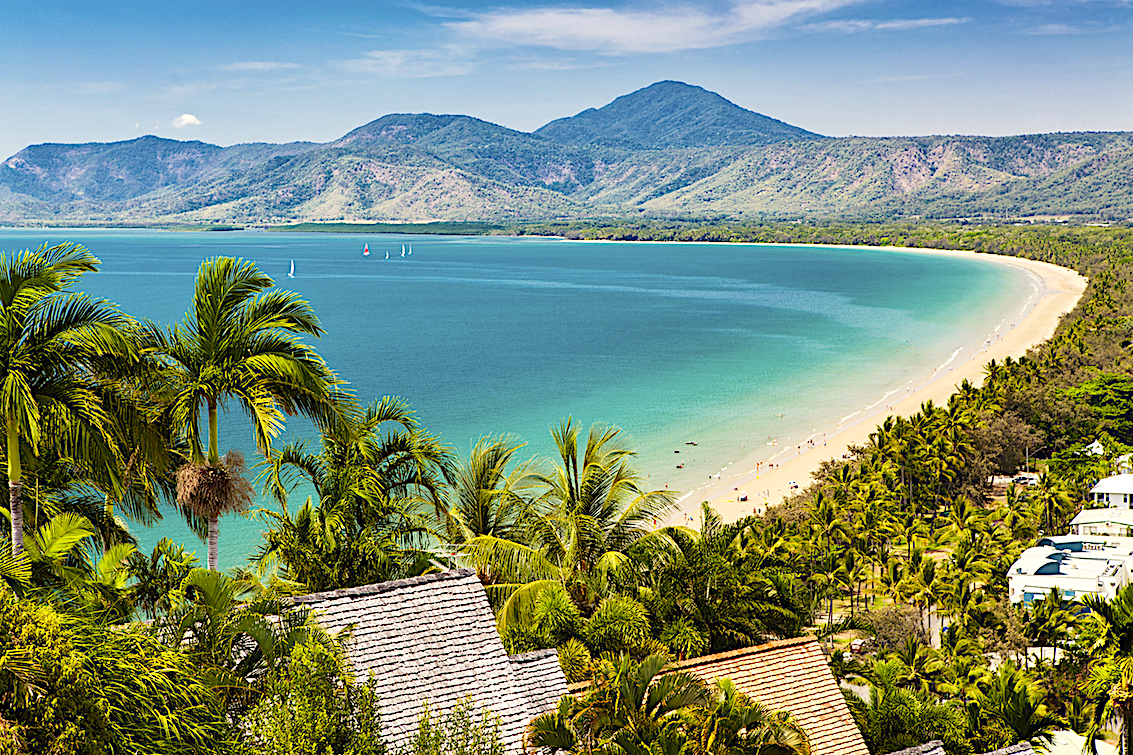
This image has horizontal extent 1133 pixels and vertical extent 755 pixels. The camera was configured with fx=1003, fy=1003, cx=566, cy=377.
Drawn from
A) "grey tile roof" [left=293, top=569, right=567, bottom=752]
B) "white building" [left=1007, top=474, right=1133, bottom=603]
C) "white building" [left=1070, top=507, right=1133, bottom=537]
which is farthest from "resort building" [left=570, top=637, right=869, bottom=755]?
"white building" [left=1070, top=507, right=1133, bottom=537]

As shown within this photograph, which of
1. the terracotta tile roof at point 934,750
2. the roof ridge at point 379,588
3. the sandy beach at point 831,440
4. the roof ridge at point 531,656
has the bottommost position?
the sandy beach at point 831,440

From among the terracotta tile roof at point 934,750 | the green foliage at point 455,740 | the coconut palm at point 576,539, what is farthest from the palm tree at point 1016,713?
the green foliage at point 455,740

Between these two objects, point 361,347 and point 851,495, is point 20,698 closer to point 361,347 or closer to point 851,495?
point 851,495

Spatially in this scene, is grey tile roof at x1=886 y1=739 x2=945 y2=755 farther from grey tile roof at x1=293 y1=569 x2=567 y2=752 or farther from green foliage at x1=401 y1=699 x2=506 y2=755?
green foliage at x1=401 y1=699 x2=506 y2=755

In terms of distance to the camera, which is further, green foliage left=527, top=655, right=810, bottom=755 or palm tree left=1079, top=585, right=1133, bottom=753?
palm tree left=1079, top=585, right=1133, bottom=753

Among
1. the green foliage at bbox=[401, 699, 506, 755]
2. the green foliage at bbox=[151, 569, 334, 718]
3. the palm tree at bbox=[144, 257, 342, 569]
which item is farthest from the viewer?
the palm tree at bbox=[144, 257, 342, 569]

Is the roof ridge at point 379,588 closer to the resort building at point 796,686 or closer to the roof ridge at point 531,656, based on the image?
the roof ridge at point 531,656

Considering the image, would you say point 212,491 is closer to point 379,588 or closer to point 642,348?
point 379,588
